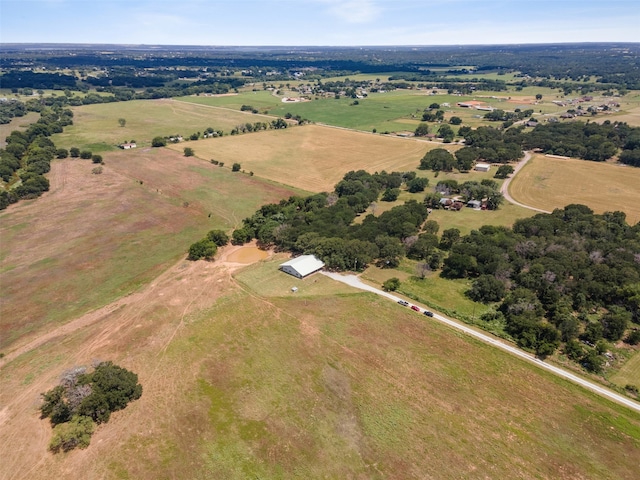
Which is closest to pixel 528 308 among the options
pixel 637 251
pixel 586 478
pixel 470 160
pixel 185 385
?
pixel 586 478

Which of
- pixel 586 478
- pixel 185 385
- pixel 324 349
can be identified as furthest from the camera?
pixel 324 349

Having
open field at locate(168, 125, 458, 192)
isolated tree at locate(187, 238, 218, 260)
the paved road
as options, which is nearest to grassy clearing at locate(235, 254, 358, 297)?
the paved road

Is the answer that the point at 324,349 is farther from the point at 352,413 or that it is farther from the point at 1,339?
the point at 1,339

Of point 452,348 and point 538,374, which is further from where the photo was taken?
point 452,348

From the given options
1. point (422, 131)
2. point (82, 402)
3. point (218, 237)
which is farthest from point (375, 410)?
point (422, 131)

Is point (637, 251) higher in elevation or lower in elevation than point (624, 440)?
higher

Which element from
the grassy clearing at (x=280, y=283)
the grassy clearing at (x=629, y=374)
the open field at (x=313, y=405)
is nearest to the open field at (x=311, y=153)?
the grassy clearing at (x=280, y=283)

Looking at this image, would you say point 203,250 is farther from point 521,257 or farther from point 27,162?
point 27,162

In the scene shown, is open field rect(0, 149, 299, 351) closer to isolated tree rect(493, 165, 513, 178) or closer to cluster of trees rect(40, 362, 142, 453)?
cluster of trees rect(40, 362, 142, 453)
